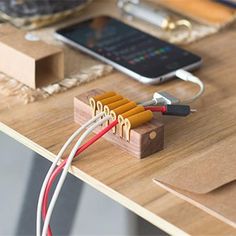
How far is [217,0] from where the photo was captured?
1406 mm

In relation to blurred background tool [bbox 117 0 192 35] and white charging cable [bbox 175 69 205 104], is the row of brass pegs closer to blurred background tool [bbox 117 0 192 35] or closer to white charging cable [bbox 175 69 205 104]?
white charging cable [bbox 175 69 205 104]

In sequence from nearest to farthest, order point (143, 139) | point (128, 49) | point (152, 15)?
point (143, 139)
point (128, 49)
point (152, 15)

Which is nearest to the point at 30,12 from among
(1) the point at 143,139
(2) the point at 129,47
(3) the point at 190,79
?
(2) the point at 129,47

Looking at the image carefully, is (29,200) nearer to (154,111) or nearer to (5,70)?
(5,70)

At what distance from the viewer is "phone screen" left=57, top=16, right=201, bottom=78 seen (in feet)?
3.80

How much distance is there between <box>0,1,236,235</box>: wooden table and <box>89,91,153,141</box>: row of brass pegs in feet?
0.13

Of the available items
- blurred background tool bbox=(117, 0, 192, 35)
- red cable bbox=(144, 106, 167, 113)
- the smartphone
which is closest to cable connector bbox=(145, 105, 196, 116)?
red cable bbox=(144, 106, 167, 113)

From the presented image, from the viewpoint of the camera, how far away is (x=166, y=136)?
100cm

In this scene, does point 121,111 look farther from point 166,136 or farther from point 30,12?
point 30,12

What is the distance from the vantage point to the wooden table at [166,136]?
2.82 feet

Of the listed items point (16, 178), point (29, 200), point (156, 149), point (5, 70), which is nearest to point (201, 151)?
point (156, 149)

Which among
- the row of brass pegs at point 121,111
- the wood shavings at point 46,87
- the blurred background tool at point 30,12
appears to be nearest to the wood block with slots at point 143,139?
the row of brass pegs at point 121,111

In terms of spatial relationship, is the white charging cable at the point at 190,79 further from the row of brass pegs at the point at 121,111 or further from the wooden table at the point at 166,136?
the row of brass pegs at the point at 121,111

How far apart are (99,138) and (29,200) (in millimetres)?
376
